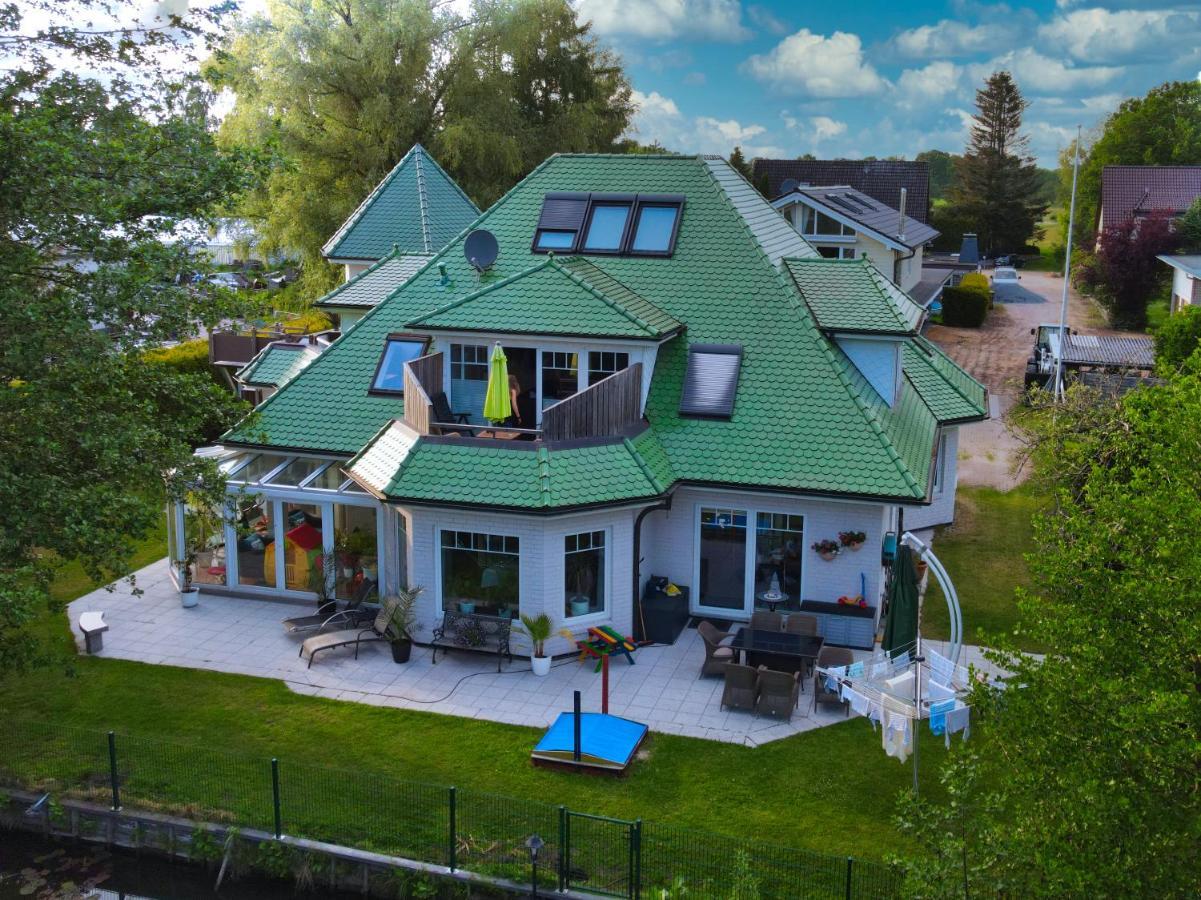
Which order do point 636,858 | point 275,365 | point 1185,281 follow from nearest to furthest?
point 636,858 → point 275,365 → point 1185,281

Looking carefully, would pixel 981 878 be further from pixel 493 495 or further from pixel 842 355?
pixel 842 355

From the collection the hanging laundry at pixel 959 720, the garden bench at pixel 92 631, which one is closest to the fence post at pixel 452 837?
the hanging laundry at pixel 959 720

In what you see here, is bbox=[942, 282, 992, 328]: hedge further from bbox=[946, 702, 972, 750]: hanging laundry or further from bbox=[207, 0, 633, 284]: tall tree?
bbox=[946, 702, 972, 750]: hanging laundry

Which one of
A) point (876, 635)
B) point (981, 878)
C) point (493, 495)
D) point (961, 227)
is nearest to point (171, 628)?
point (493, 495)

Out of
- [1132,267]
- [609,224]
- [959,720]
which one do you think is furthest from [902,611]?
[1132,267]

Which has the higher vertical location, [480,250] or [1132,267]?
[480,250]

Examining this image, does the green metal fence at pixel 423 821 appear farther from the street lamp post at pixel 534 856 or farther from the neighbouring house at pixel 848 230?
the neighbouring house at pixel 848 230

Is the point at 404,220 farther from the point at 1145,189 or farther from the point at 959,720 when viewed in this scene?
the point at 1145,189
